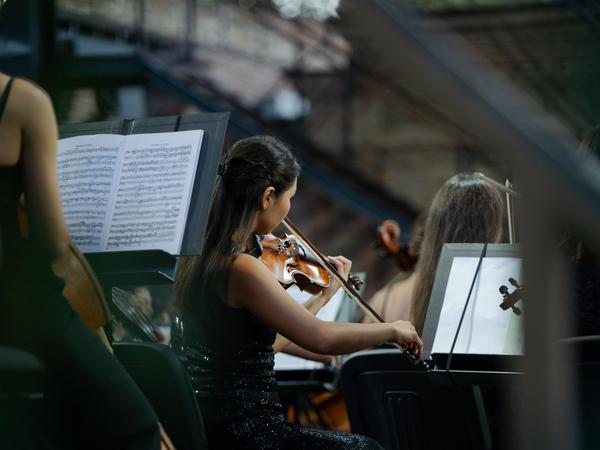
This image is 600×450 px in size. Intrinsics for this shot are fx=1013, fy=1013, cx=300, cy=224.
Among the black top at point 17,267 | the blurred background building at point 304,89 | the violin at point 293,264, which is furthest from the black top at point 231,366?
the blurred background building at point 304,89

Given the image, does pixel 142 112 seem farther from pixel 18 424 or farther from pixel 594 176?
pixel 594 176

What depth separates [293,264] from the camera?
2.65 metres

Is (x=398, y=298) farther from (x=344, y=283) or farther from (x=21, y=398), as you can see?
(x=21, y=398)

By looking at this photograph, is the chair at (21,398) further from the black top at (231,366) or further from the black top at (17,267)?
the black top at (231,366)

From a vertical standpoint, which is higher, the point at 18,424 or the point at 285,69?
the point at 285,69

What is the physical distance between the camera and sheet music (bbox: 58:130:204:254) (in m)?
1.96

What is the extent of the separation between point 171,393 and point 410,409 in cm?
122

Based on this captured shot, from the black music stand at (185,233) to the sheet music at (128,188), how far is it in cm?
1

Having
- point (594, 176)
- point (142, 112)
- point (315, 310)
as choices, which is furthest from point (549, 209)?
point (142, 112)

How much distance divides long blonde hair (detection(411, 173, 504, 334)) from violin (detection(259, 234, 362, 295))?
574 mm

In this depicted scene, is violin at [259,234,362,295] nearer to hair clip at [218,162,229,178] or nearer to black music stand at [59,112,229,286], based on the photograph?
hair clip at [218,162,229,178]

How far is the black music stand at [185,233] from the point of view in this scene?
76.2 inches

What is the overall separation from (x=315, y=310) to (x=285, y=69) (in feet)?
19.7

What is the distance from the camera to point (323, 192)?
786cm
